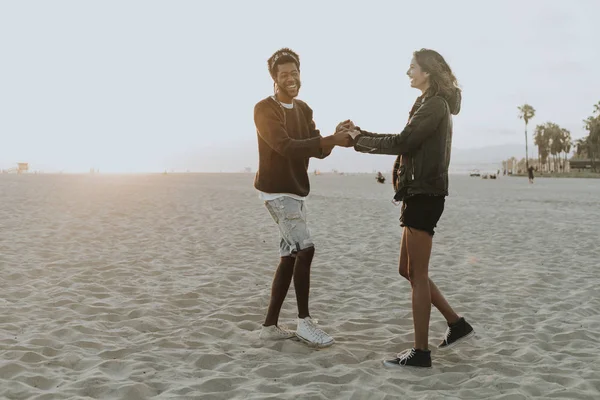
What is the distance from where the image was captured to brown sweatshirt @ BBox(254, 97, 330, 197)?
4.31 metres

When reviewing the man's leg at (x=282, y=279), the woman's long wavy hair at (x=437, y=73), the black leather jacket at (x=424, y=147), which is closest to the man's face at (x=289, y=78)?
the black leather jacket at (x=424, y=147)

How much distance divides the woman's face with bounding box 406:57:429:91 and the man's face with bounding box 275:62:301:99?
93cm

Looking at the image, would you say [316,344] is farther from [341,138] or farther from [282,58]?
[282,58]

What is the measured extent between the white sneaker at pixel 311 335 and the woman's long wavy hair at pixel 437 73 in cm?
219

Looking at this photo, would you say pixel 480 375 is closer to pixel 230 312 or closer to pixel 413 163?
pixel 413 163

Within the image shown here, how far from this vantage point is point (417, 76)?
409 centimetres

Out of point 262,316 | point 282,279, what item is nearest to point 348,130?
point 282,279

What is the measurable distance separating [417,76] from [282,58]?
1.12m

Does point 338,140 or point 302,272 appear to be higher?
point 338,140

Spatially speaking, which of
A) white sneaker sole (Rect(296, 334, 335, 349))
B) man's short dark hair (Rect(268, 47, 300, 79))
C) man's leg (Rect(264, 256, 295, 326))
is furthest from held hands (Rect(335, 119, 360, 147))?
white sneaker sole (Rect(296, 334, 335, 349))

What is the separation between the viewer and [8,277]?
7387 millimetres

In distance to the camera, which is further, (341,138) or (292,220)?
(292,220)

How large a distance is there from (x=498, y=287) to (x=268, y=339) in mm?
3744

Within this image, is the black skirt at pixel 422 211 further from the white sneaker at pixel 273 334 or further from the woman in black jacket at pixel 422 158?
the white sneaker at pixel 273 334
